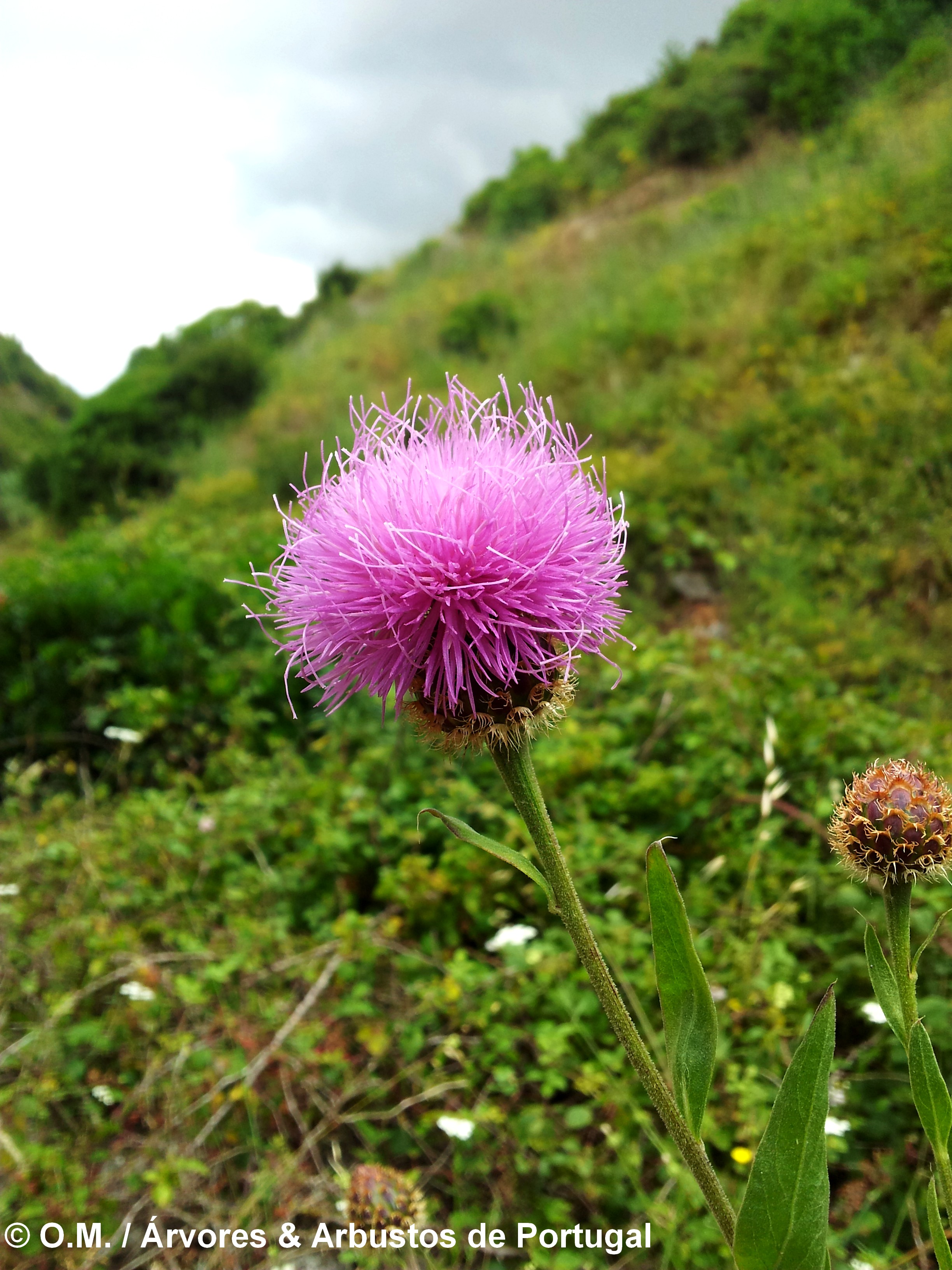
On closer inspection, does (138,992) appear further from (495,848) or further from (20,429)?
(20,429)

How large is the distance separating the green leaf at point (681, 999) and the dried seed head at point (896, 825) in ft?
1.33

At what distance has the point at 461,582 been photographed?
51.7 inches

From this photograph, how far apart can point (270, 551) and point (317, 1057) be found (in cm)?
526

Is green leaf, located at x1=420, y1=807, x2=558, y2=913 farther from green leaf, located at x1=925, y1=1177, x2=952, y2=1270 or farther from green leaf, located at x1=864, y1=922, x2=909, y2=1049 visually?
green leaf, located at x1=925, y1=1177, x2=952, y2=1270

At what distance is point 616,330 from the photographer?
32.1 ft

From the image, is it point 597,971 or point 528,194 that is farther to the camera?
point 528,194

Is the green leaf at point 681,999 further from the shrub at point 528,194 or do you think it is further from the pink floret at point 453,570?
the shrub at point 528,194

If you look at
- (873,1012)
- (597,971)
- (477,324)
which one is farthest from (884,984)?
(477,324)

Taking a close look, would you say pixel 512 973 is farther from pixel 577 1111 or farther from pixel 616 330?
pixel 616 330

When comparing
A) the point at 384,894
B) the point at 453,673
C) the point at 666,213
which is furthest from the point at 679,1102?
the point at 666,213

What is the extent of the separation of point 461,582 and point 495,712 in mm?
223

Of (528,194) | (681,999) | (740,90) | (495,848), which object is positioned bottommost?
(681,999)

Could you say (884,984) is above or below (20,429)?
below

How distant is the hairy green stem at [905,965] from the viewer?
3.61 ft
